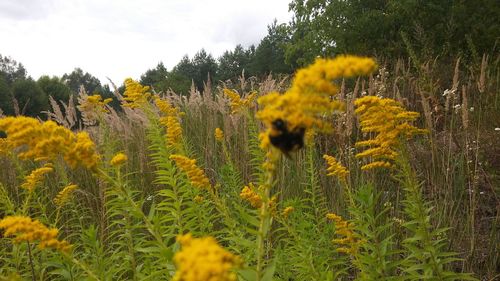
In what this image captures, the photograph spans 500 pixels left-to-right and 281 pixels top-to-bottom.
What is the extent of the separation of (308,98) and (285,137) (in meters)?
0.13

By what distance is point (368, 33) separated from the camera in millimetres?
21594

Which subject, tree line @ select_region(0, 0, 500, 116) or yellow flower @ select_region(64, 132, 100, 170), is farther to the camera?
tree line @ select_region(0, 0, 500, 116)

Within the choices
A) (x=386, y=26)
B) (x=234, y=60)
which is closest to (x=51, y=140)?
(x=386, y=26)

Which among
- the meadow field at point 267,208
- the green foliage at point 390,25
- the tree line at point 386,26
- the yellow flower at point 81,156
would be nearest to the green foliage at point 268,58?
the tree line at point 386,26

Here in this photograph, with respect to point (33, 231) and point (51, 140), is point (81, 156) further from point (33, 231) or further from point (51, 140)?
point (33, 231)

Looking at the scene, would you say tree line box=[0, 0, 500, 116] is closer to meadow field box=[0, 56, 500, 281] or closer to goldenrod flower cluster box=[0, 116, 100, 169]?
meadow field box=[0, 56, 500, 281]

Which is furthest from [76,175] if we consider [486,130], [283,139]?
[486,130]

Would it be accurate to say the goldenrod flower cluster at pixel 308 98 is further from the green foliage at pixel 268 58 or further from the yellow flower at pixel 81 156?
the green foliage at pixel 268 58

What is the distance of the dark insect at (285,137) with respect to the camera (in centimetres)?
136

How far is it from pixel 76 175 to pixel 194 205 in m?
3.11

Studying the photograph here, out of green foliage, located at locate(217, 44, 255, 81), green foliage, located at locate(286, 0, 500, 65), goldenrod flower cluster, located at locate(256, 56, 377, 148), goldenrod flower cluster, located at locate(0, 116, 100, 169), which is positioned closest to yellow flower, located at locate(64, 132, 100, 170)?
goldenrod flower cluster, located at locate(0, 116, 100, 169)

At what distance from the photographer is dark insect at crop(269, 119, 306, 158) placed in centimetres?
136

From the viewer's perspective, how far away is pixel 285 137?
1360 mm

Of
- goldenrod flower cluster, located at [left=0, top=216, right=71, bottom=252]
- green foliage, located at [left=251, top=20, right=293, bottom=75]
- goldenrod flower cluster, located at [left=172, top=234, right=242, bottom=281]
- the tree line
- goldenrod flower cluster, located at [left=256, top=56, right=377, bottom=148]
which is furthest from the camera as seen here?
green foliage, located at [left=251, top=20, right=293, bottom=75]
